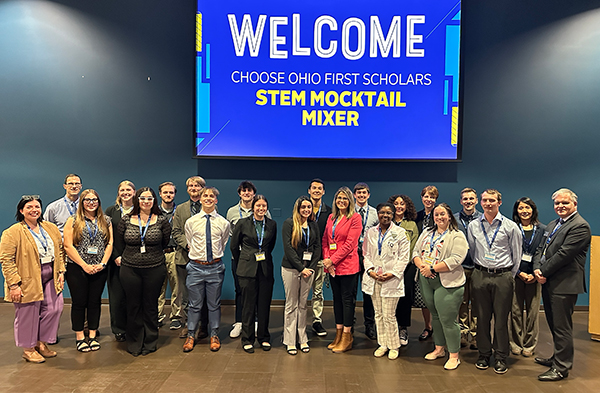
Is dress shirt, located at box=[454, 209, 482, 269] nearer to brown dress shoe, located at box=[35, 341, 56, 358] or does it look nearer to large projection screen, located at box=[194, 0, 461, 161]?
large projection screen, located at box=[194, 0, 461, 161]

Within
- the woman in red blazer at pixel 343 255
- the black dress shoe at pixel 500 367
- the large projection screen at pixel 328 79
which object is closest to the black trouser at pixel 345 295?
the woman in red blazer at pixel 343 255

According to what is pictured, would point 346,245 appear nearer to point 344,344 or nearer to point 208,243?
point 344,344

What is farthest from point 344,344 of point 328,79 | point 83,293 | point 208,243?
point 328,79

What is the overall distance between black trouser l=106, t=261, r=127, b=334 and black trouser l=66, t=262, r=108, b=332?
99mm

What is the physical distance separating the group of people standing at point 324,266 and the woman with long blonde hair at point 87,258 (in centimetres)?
1

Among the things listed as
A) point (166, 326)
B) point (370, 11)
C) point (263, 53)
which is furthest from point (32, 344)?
point (370, 11)

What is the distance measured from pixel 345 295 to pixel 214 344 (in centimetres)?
140

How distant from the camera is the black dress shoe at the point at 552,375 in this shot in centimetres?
351

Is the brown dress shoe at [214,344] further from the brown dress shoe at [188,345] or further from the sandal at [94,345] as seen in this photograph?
the sandal at [94,345]

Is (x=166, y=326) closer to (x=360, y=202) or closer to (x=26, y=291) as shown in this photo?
(x=26, y=291)

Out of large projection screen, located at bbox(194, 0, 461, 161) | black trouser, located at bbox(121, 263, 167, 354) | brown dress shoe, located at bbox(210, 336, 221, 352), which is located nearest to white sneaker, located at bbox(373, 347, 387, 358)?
brown dress shoe, located at bbox(210, 336, 221, 352)

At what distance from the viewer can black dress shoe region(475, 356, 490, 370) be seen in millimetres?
3711

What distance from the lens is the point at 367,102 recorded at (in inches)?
218

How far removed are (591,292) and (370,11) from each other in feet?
14.1
